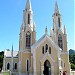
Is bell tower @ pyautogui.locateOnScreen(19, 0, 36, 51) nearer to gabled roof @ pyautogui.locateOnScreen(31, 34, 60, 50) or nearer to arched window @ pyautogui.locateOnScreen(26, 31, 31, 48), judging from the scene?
arched window @ pyautogui.locateOnScreen(26, 31, 31, 48)

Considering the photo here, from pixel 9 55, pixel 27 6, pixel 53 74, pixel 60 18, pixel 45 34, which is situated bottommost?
pixel 53 74

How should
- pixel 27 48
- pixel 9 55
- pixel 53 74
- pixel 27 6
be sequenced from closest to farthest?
pixel 53 74, pixel 27 48, pixel 27 6, pixel 9 55

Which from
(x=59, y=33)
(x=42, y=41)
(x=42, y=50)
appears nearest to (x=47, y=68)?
(x=42, y=50)

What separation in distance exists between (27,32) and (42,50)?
6193 millimetres

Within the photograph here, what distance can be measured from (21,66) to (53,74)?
7.19 m

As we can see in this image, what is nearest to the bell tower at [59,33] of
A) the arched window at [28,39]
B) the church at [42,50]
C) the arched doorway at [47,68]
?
the church at [42,50]

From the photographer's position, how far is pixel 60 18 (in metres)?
49.1

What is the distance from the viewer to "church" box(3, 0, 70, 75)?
1706 inches

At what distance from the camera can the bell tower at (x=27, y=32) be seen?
4656cm

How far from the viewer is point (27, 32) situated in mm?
47500

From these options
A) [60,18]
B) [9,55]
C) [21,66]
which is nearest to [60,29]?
[60,18]

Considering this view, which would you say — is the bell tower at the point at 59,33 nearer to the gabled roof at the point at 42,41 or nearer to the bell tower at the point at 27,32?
the gabled roof at the point at 42,41

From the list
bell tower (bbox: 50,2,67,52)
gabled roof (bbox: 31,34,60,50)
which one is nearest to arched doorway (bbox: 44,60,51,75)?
gabled roof (bbox: 31,34,60,50)

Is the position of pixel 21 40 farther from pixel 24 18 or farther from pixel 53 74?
pixel 53 74
